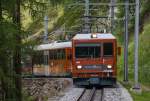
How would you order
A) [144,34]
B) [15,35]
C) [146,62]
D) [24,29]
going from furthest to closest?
[144,34], [146,62], [24,29], [15,35]

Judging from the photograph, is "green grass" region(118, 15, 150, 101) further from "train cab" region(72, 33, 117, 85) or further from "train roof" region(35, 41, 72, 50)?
"train roof" region(35, 41, 72, 50)

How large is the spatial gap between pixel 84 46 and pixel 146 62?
18435 millimetres

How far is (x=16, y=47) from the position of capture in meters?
14.6

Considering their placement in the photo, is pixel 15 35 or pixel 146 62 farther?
pixel 146 62

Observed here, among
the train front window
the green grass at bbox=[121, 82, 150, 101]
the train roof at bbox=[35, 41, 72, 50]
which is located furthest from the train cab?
the train roof at bbox=[35, 41, 72, 50]

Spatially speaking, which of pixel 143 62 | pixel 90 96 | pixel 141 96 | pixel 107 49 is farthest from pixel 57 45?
pixel 90 96

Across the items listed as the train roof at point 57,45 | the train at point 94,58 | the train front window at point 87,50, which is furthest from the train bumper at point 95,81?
the train roof at point 57,45

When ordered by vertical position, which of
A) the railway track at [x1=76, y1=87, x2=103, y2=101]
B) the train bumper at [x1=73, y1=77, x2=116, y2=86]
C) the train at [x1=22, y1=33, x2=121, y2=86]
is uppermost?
the train at [x1=22, y1=33, x2=121, y2=86]

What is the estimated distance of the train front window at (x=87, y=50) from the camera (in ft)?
110

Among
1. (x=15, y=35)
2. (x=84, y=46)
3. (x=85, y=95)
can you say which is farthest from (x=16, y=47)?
(x=84, y=46)

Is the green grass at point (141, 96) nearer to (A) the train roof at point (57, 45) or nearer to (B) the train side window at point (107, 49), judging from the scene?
(B) the train side window at point (107, 49)

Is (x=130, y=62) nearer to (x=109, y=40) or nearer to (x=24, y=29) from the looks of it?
(x=109, y=40)

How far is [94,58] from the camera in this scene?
3384 centimetres

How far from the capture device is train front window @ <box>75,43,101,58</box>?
3366cm
